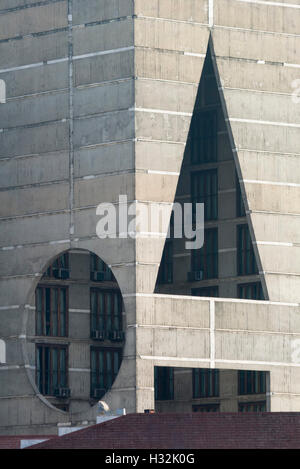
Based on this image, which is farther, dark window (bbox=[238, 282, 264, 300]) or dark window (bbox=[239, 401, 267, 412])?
dark window (bbox=[238, 282, 264, 300])

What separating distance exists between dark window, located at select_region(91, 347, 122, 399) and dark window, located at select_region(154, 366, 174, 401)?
2886mm

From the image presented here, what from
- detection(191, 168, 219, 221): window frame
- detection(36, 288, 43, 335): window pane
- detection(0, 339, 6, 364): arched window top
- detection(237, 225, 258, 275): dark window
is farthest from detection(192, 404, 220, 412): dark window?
detection(0, 339, 6, 364): arched window top

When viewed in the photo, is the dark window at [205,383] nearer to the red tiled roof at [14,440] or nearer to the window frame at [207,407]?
the window frame at [207,407]

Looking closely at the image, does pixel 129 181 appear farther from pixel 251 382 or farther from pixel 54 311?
pixel 251 382

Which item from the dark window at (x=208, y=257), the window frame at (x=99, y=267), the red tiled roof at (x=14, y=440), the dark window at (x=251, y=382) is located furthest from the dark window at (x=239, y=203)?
the red tiled roof at (x=14, y=440)

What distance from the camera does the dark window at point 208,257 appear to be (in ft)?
367

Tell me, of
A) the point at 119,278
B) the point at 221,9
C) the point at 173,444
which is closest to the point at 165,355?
the point at 119,278

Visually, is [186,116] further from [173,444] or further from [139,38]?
[173,444]

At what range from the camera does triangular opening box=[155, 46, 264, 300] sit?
4370 inches

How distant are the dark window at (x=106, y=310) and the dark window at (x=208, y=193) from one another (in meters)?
6.94

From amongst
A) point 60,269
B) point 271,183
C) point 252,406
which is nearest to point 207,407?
point 252,406

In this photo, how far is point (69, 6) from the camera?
103312 mm

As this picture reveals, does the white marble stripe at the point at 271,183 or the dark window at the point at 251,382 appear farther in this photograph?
the dark window at the point at 251,382

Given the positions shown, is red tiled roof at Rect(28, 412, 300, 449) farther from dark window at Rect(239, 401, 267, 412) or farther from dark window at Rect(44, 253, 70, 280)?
dark window at Rect(239, 401, 267, 412)
